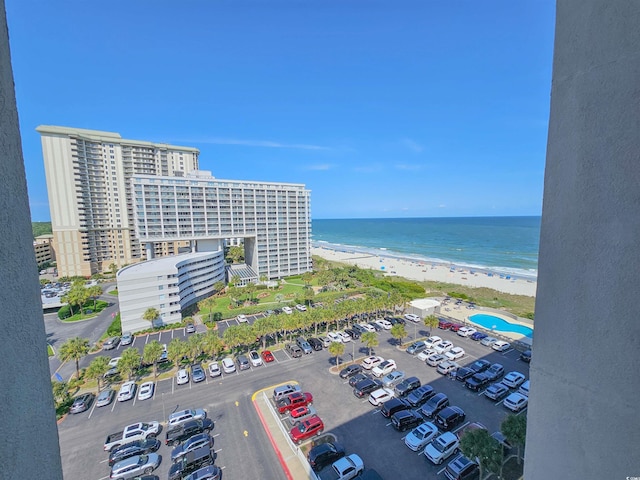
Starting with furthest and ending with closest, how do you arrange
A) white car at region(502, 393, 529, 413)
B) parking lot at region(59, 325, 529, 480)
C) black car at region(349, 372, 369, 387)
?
1. black car at region(349, 372, 369, 387)
2. white car at region(502, 393, 529, 413)
3. parking lot at region(59, 325, 529, 480)

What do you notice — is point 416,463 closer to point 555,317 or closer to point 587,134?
point 555,317

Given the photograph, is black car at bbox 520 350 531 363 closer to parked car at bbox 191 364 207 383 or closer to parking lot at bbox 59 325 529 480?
parking lot at bbox 59 325 529 480

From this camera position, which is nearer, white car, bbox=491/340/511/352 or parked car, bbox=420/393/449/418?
parked car, bbox=420/393/449/418

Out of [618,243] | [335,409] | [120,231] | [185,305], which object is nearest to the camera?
[618,243]

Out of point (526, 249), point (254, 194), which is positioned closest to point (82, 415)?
point (254, 194)

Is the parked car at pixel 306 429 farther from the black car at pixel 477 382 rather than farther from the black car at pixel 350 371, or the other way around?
the black car at pixel 477 382

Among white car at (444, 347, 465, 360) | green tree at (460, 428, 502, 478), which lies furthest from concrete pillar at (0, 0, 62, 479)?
white car at (444, 347, 465, 360)

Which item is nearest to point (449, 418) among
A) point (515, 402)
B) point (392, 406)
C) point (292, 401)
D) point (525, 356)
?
point (392, 406)
